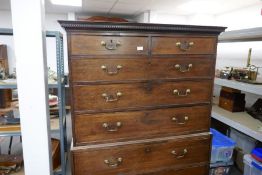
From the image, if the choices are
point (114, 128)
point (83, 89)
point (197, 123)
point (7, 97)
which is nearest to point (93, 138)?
point (114, 128)

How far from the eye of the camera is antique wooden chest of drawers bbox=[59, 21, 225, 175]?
1016 millimetres

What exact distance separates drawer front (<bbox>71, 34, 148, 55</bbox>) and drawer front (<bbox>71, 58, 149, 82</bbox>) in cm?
4

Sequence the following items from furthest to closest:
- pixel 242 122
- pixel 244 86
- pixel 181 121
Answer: pixel 242 122
pixel 244 86
pixel 181 121

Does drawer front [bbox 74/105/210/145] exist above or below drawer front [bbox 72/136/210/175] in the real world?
above

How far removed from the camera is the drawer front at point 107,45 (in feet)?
3.22

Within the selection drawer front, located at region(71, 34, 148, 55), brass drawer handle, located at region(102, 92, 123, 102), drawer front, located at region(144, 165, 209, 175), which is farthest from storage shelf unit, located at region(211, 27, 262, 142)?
brass drawer handle, located at region(102, 92, 123, 102)

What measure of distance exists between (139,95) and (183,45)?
1.24 ft

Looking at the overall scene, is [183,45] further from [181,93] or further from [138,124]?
[138,124]

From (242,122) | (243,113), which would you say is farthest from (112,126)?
(243,113)

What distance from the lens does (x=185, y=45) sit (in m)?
1.13

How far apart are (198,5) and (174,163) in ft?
10.2

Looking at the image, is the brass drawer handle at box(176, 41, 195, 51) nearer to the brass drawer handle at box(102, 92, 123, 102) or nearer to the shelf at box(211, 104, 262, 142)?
the brass drawer handle at box(102, 92, 123, 102)

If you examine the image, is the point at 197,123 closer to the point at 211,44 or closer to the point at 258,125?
the point at 211,44

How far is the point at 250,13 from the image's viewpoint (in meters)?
3.27
